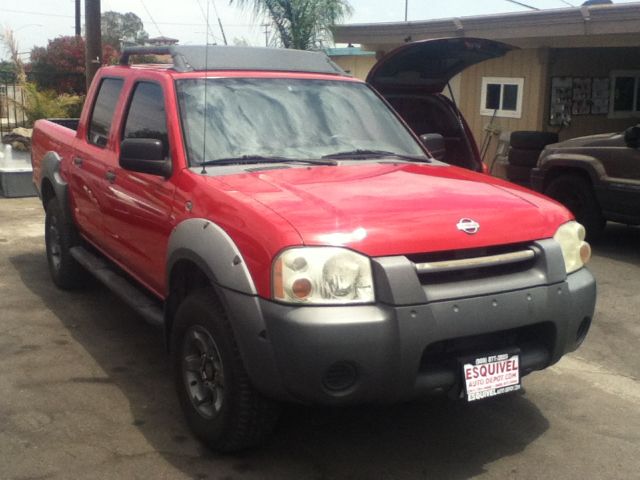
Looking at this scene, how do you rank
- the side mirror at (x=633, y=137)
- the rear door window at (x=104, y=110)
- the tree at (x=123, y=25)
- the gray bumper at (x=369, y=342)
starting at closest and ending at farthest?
1. the gray bumper at (x=369, y=342)
2. the rear door window at (x=104, y=110)
3. the side mirror at (x=633, y=137)
4. the tree at (x=123, y=25)

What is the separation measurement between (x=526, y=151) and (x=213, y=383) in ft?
30.1

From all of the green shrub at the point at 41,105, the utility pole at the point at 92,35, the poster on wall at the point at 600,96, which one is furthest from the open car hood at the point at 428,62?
the poster on wall at the point at 600,96

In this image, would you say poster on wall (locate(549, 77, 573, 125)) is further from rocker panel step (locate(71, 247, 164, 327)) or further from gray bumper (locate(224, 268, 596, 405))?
gray bumper (locate(224, 268, 596, 405))

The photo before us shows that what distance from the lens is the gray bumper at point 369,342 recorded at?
321 centimetres

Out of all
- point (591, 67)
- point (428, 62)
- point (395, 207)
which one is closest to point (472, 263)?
point (395, 207)

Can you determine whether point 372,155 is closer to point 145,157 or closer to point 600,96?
point 145,157

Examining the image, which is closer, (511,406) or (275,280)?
(275,280)

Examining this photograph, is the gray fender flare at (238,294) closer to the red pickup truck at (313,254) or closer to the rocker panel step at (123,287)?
the red pickup truck at (313,254)

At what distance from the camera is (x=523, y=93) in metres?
13.8

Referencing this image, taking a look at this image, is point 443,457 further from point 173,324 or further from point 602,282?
point 602,282

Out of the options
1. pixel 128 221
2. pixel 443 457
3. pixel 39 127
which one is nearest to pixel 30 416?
pixel 128 221

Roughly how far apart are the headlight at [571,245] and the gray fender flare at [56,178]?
3897mm

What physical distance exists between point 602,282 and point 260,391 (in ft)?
15.9

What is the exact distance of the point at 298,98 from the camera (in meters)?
4.82
